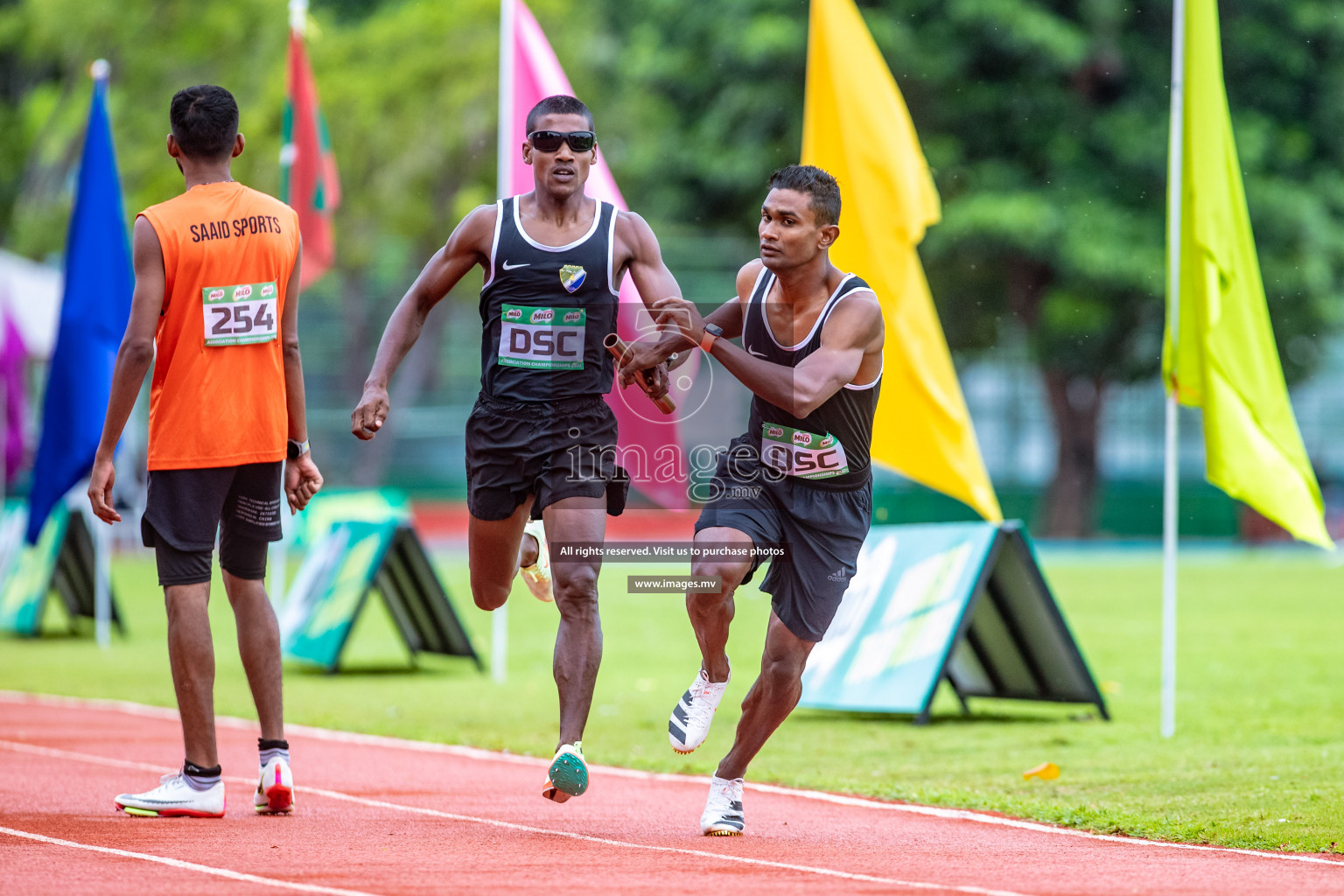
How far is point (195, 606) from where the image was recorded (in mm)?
6211

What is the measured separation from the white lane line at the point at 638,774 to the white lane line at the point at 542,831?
4.24ft

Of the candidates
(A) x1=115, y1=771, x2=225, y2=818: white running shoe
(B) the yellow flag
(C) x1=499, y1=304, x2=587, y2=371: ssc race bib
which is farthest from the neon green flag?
(A) x1=115, y1=771, x2=225, y2=818: white running shoe

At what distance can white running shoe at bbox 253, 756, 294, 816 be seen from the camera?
625 cm

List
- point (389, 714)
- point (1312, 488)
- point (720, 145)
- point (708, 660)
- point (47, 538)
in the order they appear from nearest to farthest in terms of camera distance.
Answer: point (708, 660), point (1312, 488), point (389, 714), point (47, 538), point (720, 145)

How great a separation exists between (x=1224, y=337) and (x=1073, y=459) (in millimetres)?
26134

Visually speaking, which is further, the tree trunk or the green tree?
the tree trunk

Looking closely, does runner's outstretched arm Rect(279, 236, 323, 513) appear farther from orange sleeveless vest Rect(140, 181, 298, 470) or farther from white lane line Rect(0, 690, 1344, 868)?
white lane line Rect(0, 690, 1344, 868)

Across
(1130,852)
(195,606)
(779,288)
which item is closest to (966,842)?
(1130,852)

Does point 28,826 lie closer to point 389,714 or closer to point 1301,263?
point 389,714

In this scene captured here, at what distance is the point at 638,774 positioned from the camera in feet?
26.6

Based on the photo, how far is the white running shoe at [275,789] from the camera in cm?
625

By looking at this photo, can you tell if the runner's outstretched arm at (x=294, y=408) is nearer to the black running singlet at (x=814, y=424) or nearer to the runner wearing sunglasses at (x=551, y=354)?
the runner wearing sunglasses at (x=551, y=354)

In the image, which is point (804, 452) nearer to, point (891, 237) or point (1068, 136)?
point (891, 237)

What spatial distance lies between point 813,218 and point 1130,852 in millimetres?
2465
